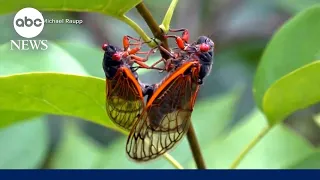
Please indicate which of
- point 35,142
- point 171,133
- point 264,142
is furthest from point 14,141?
point 171,133

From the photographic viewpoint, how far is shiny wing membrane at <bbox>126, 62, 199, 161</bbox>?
115 cm

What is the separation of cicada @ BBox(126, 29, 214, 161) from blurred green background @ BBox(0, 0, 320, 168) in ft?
0.68

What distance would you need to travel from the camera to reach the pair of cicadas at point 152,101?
116cm

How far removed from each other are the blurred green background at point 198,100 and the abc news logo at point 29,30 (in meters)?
0.04

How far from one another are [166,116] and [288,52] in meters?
0.36

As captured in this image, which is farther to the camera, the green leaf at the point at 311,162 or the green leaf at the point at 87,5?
the green leaf at the point at 311,162

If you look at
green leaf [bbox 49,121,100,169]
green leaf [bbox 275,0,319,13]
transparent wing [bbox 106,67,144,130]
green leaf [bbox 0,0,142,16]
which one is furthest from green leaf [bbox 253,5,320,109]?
green leaf [bbox 275,0,319,13]

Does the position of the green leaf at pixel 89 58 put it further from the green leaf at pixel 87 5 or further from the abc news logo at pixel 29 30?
the green leaf at pixel 87 5

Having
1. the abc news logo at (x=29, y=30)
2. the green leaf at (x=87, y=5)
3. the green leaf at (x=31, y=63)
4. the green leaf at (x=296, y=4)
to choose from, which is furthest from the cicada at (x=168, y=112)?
the green leaf at (x=296, y=4)

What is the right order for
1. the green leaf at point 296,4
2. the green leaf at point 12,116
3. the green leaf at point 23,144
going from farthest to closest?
1. the green leaf at point 296,4
2. the green leaf at point 23,144
3. the green leaf at point 12,116

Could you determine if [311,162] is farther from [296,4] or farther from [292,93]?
[296,4]

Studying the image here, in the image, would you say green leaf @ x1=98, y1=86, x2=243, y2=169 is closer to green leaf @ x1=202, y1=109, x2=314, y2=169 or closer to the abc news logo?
green leaf @ x1=202, y1=109, x2=314, y2=169

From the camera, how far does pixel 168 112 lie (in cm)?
117

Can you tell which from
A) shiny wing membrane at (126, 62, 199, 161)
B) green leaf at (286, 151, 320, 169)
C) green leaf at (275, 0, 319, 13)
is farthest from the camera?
green leaf at (275, 0, 319, 13)
